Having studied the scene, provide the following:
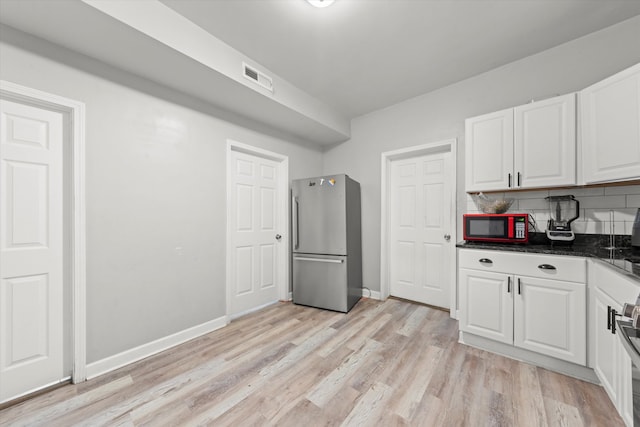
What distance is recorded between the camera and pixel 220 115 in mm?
2688

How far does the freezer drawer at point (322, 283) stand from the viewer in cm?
299

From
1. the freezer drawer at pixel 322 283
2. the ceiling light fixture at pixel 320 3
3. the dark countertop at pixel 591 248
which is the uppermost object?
the ceiling light fixture at pixel 320 3

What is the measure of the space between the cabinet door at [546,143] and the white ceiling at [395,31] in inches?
24.1

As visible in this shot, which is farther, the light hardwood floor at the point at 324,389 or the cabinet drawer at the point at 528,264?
the cabinet drawer at the point at 528,264

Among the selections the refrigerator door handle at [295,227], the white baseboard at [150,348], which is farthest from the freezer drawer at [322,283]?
the white baseboard at [150,348]

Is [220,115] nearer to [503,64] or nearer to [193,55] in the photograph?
[193,55]

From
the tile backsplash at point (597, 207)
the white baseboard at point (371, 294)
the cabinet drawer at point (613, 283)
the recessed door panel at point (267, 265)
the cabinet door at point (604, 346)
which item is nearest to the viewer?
the cabinet drawer at point (613, 283)

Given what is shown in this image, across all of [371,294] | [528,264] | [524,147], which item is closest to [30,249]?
[371,294]

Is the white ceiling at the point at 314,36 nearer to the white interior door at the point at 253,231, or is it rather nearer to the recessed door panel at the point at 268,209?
the white interior door at the point at 253,231

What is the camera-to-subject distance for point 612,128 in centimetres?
173

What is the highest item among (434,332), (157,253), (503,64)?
(503,64)

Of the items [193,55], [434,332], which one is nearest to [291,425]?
[434,332]

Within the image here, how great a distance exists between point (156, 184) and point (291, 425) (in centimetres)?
211

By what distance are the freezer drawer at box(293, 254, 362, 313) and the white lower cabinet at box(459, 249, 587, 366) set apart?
4.15ft
